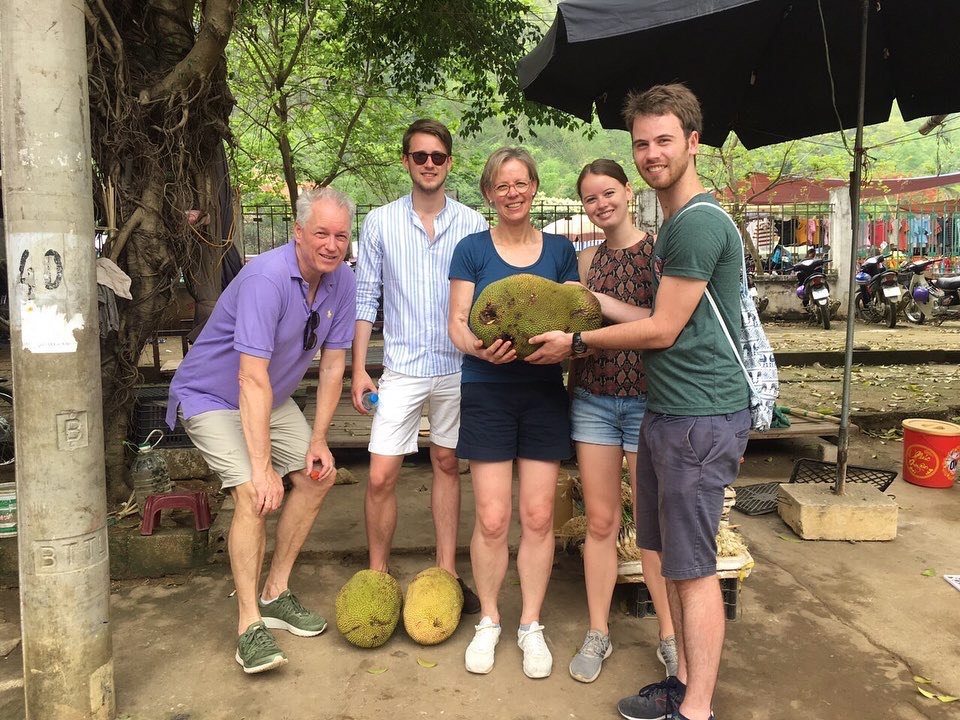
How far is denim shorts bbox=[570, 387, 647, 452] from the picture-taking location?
282cm

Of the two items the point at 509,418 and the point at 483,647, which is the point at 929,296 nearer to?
the point at 509,418

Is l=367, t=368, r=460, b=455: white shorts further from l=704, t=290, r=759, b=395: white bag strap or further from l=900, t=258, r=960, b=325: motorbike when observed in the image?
l=900, t=258, r=960, b=325: motorbike

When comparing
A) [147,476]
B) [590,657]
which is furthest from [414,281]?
[147,476]

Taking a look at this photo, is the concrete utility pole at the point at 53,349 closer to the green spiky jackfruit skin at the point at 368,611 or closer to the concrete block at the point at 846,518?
the green spiky jackfruit skin at the point at 368,611

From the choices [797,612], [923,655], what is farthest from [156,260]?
[923,655]

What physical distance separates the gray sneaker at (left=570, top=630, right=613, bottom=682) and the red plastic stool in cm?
203

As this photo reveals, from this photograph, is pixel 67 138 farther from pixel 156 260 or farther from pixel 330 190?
pixel 156 260

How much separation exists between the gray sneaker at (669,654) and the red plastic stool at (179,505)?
2327 mm

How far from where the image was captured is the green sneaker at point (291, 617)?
3188 mm

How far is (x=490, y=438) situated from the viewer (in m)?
2.91

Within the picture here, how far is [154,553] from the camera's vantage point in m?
3.81

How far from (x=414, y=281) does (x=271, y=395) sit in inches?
32.0

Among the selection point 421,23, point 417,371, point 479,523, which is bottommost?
point 479,523

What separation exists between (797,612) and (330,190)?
270cm
